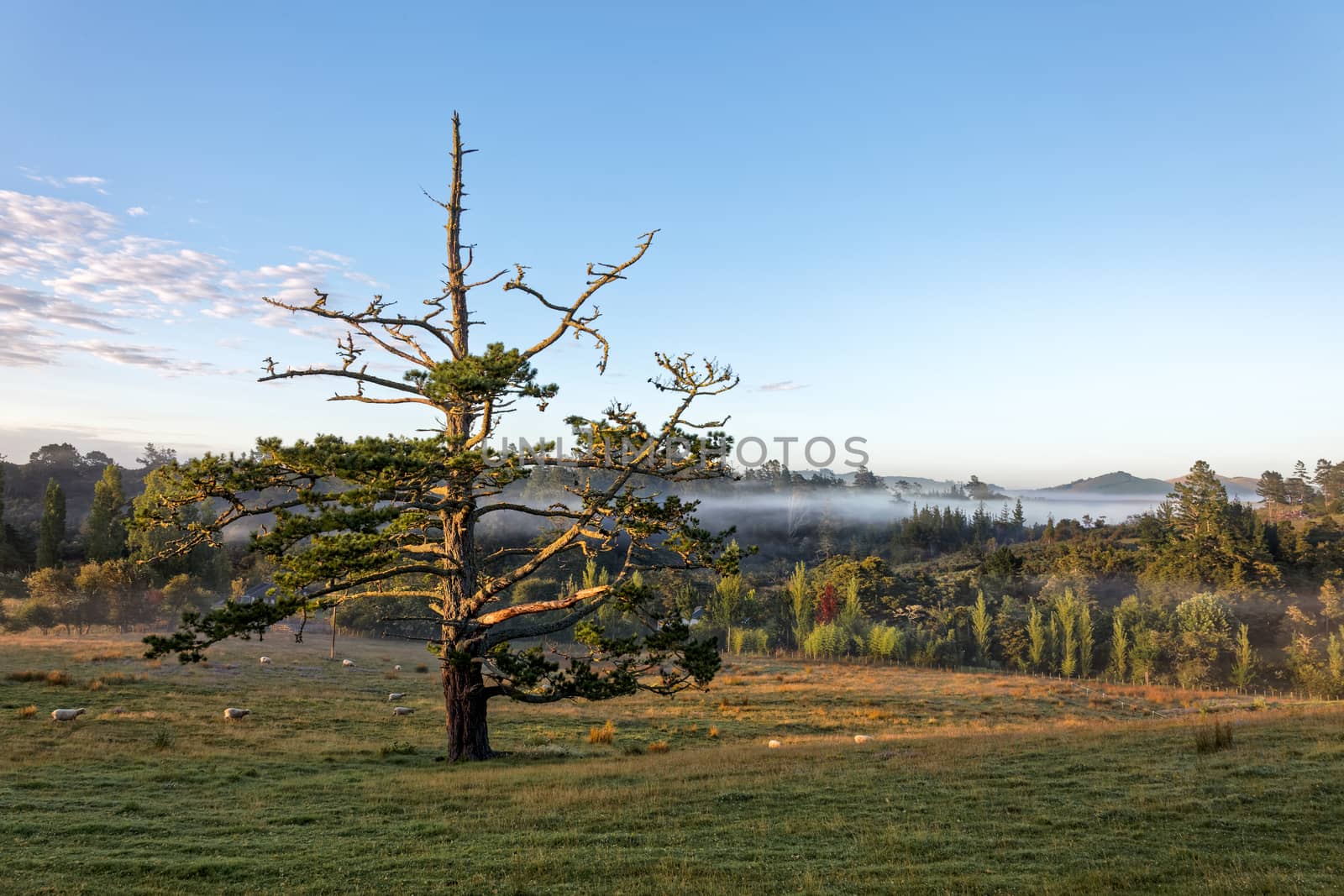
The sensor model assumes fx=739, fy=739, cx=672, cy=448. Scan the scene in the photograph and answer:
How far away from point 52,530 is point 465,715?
226 feet

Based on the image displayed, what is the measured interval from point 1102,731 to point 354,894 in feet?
71.5

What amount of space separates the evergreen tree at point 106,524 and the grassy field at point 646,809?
43254 millimetres

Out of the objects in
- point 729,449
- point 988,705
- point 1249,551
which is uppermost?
point 729,449

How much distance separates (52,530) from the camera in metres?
67.4

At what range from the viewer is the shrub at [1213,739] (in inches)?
703

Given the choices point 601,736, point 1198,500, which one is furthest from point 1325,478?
point 601,736

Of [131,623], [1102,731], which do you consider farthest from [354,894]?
[131,623]

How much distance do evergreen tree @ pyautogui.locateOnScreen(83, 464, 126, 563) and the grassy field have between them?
43.3 metres

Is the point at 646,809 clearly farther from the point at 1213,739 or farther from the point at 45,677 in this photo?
the point at 45,677

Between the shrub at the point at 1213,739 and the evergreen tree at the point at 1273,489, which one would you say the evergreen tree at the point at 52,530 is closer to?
the shrub at the point at 1213,739

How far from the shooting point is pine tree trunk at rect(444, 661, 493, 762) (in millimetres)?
20625

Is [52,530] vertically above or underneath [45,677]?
above

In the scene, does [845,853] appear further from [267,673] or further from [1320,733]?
[267,673]

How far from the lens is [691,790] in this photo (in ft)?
50.8
